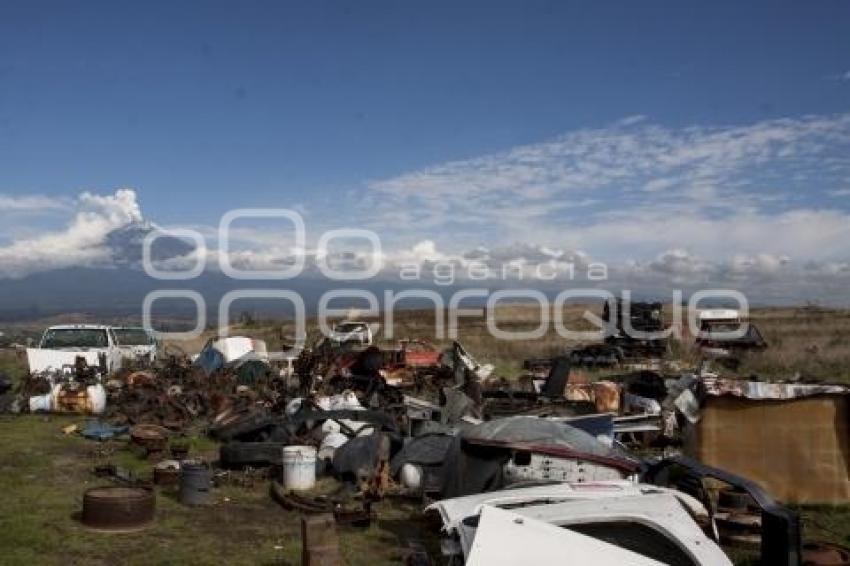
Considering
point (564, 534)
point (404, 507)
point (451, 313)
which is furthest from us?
point (451, 313)

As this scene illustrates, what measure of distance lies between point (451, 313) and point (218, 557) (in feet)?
186

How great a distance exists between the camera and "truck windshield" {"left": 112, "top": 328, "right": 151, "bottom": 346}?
20641 mm

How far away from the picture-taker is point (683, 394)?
31.1ft

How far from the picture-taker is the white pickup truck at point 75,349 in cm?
1777

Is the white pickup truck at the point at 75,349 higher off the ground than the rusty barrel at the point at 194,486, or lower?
higher

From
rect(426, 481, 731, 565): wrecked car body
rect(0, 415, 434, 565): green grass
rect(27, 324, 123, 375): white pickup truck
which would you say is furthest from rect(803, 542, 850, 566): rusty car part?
rect(27, 324, 123, 375): white pickup truck

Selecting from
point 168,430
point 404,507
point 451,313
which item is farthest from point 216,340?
point 451,313

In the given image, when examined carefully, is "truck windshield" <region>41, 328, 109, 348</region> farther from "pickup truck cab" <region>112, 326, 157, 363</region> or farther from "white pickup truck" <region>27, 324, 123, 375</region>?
"pickup truck cab" <region>112, 326, 157, 363</region>

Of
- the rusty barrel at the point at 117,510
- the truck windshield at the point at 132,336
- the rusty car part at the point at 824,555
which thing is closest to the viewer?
the rusty car part at the point at 824,555

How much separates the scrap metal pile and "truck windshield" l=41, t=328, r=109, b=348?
5.74 ft

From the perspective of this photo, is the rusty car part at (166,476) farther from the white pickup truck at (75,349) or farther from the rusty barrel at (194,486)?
the white pickup truck at (75,349)

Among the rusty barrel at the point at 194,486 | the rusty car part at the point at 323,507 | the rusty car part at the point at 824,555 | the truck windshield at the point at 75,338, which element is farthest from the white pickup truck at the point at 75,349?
the rusty car part at the point at 824,555

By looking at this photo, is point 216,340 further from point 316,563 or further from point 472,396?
point 316,563

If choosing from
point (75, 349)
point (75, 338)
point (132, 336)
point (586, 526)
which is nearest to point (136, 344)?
point (132, 336)
